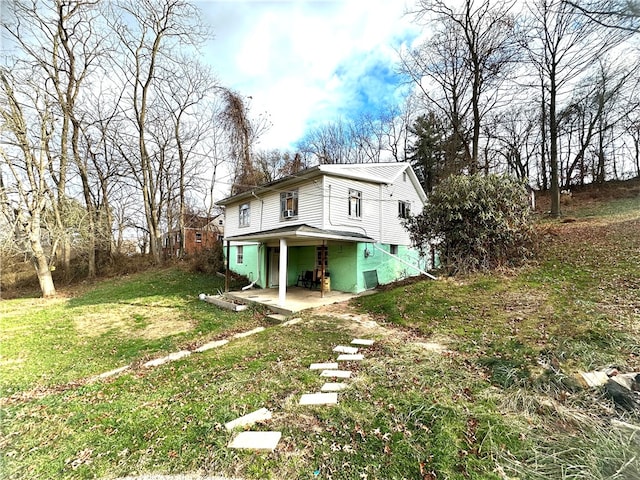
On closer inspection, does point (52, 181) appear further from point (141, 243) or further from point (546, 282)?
point (546, 282)

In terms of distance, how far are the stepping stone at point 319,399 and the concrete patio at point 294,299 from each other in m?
4.85

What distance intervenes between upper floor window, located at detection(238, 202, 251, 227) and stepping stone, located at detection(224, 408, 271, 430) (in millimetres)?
12982

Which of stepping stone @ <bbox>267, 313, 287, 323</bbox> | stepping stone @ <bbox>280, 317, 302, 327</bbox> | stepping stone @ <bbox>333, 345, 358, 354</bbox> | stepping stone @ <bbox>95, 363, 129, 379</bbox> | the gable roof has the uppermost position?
the gable roof

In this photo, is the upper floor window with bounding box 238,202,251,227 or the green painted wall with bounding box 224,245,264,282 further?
the upper floor window with bounding box 238,202,251,227

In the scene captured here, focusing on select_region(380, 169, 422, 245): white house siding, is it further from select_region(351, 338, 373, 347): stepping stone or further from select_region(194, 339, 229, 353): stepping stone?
select_region(194, 339, 229, 353): stepping stone

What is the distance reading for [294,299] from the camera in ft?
33.9

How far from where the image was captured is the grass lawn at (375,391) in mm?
2461

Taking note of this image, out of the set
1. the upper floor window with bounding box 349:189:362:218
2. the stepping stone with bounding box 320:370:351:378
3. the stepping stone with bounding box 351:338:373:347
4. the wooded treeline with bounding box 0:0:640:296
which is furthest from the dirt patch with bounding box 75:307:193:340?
the upper floor window with bounding box 349:189:362:218

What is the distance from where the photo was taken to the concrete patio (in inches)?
352

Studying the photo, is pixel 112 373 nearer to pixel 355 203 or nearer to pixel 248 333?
pixel 248 333

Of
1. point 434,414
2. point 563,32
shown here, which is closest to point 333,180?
point 434,414

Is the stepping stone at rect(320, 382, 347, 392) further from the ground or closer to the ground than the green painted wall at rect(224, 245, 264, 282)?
closer to the ground

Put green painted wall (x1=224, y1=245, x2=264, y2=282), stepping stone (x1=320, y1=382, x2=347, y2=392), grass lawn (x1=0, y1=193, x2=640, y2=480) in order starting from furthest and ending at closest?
1. green painted wall (x1=224, y1=245, x2=264, y2=282)
2. stepping stone (x1=320, y1=382, x2=347, y2=392)
3. grass lawn (x1=0, y1=193, x2=640, y2=480)

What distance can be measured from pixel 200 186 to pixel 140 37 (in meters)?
9.83
